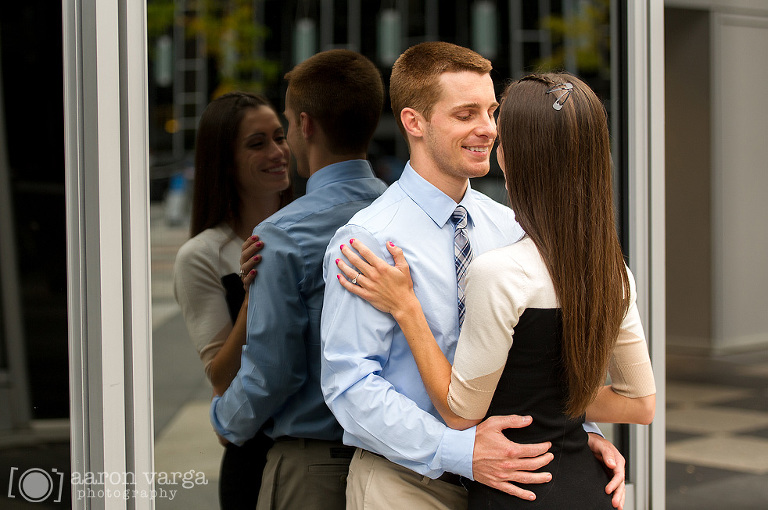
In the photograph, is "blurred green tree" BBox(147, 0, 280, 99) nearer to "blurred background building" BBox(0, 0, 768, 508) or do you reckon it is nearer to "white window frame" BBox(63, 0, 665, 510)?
"blurred background building" BBox(0, 0, 768, 508)

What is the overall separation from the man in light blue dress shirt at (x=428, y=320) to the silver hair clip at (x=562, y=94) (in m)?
0.29

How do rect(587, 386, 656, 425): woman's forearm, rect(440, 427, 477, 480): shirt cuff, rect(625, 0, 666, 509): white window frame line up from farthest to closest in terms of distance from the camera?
rect(625, 0, 666, 509): white window frame, rect(587, 386, 656, 425): woman's forearm, rect(440, 427, 477, 480): shirt cuff

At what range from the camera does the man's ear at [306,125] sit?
7.51ft

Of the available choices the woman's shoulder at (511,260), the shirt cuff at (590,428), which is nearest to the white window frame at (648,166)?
the shirt cuff at (590,428)

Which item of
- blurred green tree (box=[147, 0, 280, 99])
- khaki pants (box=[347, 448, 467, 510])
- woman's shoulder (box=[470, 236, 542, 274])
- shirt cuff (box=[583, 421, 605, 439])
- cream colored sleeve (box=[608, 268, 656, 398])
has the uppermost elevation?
blurred green tree (box=[147, 0, 280, 99])

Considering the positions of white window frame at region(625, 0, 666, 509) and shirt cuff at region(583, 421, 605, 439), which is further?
white window frame at region(625, 0, 666, 509)

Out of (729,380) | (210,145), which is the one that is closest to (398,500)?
(210,145)

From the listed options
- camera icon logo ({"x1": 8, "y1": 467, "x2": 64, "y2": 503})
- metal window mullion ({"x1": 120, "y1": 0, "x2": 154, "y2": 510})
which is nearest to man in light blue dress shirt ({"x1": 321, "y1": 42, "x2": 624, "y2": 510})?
metal window mullion ({"x1": 120, "y1": 0, "x2": 154, "y2": 510})

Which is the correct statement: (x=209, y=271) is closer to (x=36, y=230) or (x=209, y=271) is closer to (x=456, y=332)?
(x=36, y=230)

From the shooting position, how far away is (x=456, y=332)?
5.96ft

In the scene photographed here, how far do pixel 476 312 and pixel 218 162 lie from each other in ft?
4.11

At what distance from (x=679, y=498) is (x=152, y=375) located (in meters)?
2.57

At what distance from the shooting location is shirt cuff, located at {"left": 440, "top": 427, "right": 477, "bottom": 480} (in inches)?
64.8

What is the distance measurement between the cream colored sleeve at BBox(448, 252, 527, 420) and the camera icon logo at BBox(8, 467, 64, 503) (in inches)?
47.5
